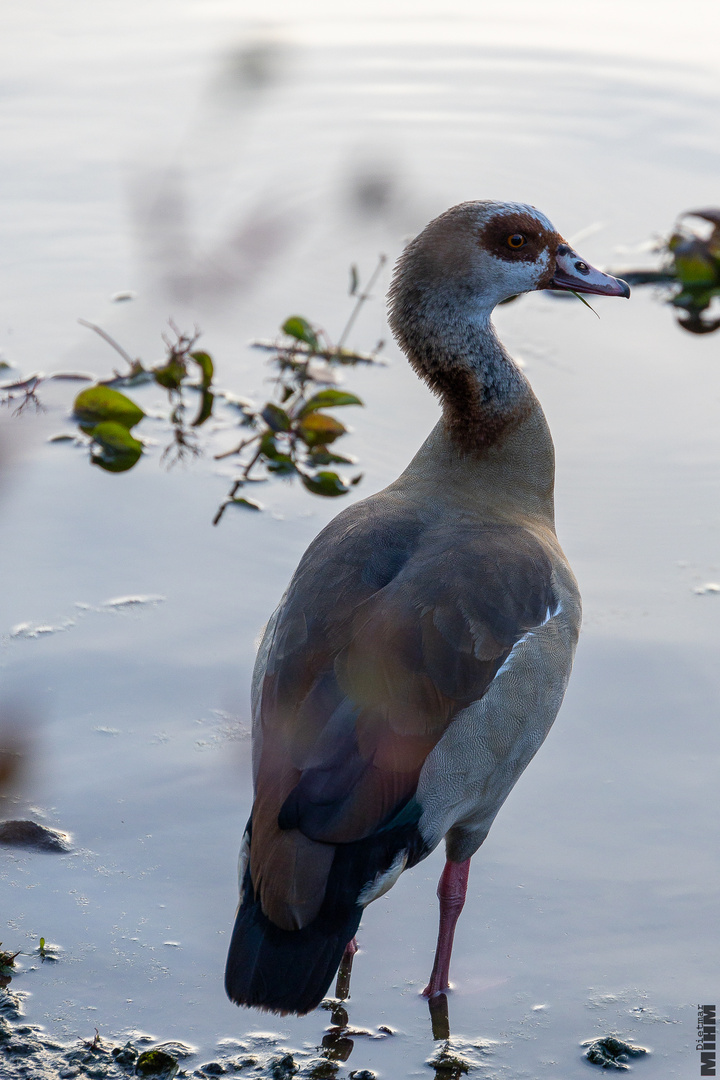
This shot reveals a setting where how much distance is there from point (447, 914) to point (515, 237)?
6.59ft

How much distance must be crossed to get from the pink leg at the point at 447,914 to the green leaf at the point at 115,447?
2.74 m

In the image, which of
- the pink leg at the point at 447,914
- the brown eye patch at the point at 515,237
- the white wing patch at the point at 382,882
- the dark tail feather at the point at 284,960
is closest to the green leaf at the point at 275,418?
the brown eye patch at the point at 515,237

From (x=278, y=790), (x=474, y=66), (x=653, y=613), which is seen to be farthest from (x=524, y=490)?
(x=474, y=66)

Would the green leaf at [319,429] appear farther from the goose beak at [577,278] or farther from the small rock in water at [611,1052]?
the small rock in water at [611,1052]

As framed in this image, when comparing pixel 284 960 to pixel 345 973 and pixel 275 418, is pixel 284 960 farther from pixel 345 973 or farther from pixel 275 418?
pixel 275 418

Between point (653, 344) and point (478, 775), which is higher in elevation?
point (653, 344)

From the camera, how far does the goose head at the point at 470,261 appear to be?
12.6 ft

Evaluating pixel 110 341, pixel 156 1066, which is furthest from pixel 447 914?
pixel 110 341

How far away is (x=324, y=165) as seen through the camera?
20.7ft

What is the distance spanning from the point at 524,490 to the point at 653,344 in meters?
2.97

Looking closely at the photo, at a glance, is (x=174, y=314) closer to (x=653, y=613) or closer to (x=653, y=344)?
(x=653, y=344)

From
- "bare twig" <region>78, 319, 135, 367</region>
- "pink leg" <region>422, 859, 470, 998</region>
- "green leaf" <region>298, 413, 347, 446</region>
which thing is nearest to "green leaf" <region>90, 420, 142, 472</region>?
"bare twig" <region>78, 319, 135, 367</region>

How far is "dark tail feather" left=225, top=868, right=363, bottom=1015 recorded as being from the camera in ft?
8.87

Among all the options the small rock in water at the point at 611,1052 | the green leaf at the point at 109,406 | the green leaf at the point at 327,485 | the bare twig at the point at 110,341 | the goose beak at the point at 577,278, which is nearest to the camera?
the small rock in water at the point at 611,1052
